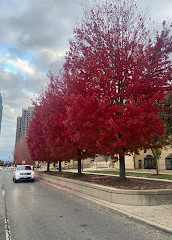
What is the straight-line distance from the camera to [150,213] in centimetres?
668

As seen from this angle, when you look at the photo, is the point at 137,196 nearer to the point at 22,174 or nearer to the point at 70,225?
the point at 70,225

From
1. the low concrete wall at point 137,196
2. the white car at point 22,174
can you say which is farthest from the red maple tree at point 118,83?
the white car at point 22,174

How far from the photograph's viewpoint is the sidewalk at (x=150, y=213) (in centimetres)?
548

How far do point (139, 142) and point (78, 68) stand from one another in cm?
535

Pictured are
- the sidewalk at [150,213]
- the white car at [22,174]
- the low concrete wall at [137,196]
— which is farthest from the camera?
the white car at [22,174]

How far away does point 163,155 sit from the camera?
117 feet

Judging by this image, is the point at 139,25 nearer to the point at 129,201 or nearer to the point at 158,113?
the point at 158,113

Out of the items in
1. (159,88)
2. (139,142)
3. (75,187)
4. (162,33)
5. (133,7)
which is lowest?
(75,187)

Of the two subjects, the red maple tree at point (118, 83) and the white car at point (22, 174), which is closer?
the red maple tree at point (118, 83)

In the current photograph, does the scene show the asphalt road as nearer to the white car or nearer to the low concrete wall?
the low concrete wall

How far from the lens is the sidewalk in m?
5.48

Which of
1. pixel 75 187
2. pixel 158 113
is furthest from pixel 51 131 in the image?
pixel 158 113

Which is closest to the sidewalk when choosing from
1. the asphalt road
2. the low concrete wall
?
the asphalt road

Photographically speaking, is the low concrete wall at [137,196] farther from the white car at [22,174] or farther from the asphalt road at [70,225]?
the white car at [22,174]
